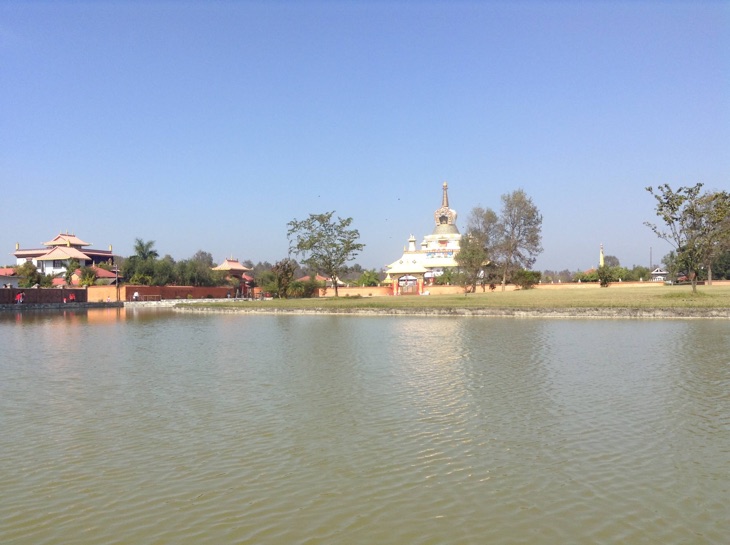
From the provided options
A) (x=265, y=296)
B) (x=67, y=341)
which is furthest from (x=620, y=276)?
(x=67, y=341)

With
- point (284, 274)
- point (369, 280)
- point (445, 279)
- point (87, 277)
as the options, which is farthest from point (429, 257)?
point (87, 277)

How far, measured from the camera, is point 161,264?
6931 cm

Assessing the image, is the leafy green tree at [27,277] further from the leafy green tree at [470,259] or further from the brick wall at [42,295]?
the leafy green tree at [470,259]

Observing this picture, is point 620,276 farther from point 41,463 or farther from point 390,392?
point 41,463

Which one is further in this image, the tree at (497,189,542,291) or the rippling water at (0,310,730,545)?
the tree at (497,189,542,291)

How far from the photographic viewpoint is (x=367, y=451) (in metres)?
7.81

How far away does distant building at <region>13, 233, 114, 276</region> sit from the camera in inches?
3115

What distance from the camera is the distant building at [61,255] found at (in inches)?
3115

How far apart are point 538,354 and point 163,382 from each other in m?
10.1

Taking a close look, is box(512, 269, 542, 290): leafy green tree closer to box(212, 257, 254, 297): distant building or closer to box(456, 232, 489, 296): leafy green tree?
box(456, 232, 489, 296): leafy green tree

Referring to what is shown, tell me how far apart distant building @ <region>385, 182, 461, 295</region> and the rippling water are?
51878 millimetres

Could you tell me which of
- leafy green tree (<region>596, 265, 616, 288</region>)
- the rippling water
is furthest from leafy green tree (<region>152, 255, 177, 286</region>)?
the rippling water

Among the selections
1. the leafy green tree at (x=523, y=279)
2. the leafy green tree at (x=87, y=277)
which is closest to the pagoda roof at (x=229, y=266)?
the leafy green tree at (x=87, y=277)

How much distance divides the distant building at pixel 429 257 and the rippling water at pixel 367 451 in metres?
51.9
